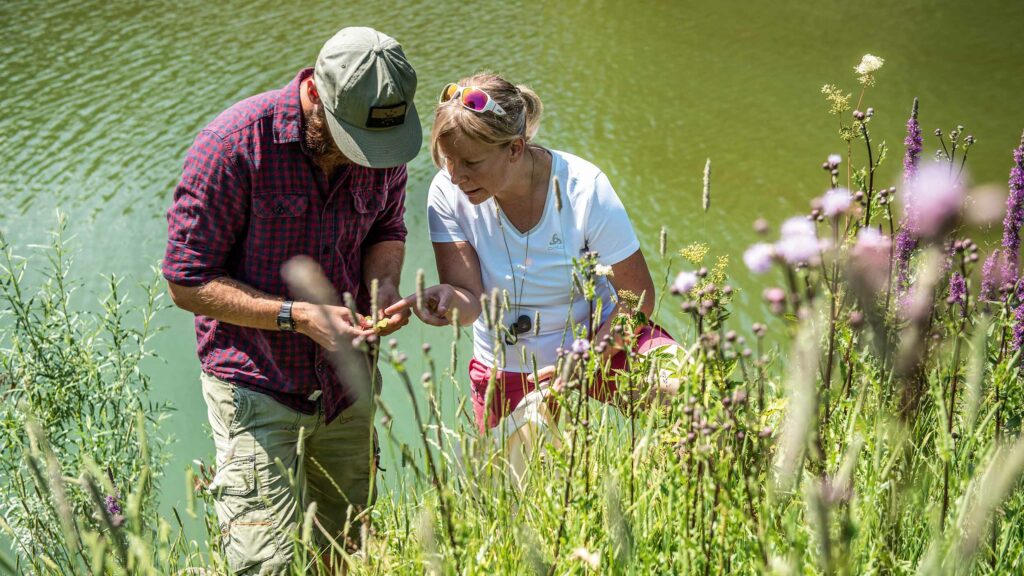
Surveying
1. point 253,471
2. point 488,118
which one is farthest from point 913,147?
point 253,471

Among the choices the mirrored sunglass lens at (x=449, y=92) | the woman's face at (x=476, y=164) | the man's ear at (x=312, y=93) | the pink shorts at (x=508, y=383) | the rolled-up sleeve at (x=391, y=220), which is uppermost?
the man's ear at (x=312, y=93)

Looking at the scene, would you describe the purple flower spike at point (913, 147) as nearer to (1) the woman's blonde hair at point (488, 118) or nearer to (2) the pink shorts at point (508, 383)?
(2) the pink shorts at point (508, 383)

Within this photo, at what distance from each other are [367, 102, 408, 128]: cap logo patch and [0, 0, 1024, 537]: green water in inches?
93.8

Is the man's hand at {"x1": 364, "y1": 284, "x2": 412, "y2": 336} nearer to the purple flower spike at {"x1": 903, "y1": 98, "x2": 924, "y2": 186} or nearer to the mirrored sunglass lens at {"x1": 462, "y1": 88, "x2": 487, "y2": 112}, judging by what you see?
the mirrored sunglass lens at {"x1": 462, "y1": 88, "x2": 487, "y2": 112}

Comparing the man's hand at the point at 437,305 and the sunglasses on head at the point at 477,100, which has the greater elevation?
the sunglasses on head at the point at 477,100

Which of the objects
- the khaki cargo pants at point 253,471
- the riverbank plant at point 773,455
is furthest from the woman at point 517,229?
the riverbank plant at point 773,455

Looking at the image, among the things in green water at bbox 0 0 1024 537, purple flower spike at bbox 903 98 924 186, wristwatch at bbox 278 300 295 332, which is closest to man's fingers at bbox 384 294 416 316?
wristwatch at bbox 278 300 295 332

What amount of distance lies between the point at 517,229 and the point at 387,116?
2.16 feet

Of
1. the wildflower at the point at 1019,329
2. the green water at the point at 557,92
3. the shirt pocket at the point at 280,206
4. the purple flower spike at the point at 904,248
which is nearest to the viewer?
the wildflower at the point at 1019,329

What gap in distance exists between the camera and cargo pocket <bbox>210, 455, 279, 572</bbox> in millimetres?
2676

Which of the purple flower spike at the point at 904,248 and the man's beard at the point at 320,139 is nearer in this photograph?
the purple flower spike at the point at 904,248

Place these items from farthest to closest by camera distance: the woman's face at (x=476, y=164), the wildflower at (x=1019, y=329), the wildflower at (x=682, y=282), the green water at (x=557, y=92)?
1. the green water at (x=557, y=92)
2. the woman's face at (x=476, y=164)
3. the wildflower at (x=1019, y=329)
4. the wildflower at (x=682, y=282)

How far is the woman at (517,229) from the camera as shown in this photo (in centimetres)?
276

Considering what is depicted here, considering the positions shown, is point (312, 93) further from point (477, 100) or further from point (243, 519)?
point (243, 519)
